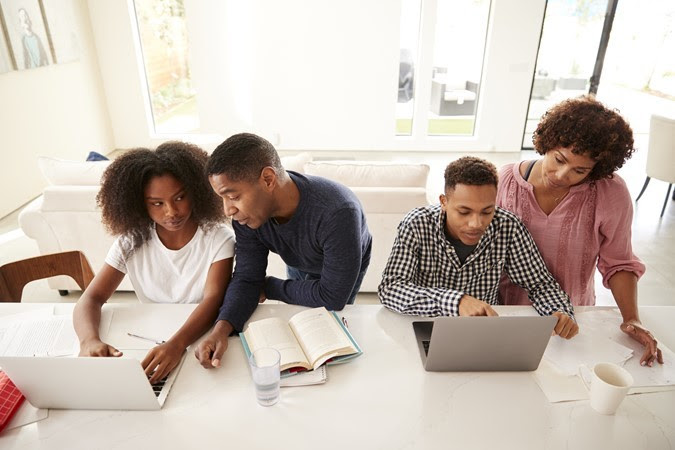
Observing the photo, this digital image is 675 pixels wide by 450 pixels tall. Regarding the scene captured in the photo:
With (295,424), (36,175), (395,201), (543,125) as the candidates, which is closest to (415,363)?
(295,424)

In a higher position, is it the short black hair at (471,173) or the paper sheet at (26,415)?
the short black hair at (471,173)

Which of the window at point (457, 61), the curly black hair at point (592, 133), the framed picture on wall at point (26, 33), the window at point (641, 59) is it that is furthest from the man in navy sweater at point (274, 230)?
the window at point (641, 59)

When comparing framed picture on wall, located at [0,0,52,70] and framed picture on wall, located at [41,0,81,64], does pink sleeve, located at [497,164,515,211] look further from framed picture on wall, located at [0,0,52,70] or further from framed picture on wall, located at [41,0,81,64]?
framed picture on wall, located at [41,0,81,64]

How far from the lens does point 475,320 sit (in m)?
0.94

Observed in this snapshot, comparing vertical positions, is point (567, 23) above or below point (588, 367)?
Result: above

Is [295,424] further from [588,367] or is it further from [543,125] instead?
Result: [543,125]

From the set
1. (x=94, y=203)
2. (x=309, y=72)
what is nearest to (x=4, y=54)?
(x=94, y=203)

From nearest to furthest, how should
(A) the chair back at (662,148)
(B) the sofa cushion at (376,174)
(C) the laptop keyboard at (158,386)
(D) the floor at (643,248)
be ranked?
1. (C) the laptop keyboard at (158,386)
2. (B) the sofa cushion at (376,174)
3. (D) the floor at (643,248)
4. (A) the chair back at (662,148)

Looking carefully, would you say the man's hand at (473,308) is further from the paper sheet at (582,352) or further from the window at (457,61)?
the window at (457,61)

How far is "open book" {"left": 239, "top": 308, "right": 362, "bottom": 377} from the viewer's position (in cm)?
105

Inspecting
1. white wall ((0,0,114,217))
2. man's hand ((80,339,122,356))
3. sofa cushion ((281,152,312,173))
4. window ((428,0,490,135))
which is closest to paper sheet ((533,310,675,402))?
man's hand ((80,339,122,356))

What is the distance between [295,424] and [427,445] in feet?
0.88

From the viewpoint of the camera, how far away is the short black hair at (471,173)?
1199mm

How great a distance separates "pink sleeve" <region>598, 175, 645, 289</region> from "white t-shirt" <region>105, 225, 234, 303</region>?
117cm
